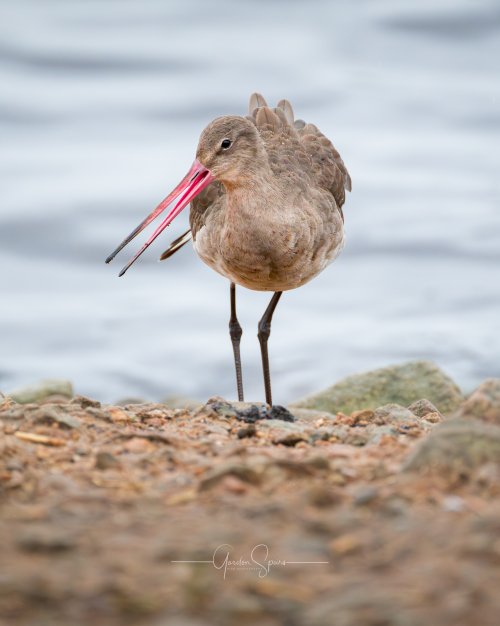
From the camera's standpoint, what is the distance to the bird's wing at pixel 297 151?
887 centimetres

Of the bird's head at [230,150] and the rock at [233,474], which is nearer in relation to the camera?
the rock at [233,474]

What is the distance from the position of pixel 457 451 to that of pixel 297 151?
524 centimetres

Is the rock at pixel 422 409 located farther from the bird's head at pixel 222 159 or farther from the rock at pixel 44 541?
the rock at pixel 44 541

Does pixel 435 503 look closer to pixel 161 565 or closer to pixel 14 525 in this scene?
pixel 161 565

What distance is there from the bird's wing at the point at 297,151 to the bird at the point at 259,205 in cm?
1

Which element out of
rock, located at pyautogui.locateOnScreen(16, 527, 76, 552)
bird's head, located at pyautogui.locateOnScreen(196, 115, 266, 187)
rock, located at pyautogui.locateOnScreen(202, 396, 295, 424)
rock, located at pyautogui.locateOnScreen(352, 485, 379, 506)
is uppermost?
bird's head, located at pyautogui.locateOnScreen(196, 115, 266, 187)

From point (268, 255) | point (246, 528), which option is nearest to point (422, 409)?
point (268, 255)

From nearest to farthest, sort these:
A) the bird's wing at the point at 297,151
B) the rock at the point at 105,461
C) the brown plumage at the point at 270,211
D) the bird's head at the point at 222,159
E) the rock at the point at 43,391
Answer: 1. the rock at the point at 105,461
2. the bird's head at the point at 222,159
3. the brown plumage at the point at 270,211
4. the bird's wing at the point at 297,151
5. the rock at the point at 43,391

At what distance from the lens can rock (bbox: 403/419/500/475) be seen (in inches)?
163

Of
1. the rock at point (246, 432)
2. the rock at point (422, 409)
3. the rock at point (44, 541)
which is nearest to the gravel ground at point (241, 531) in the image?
the rock at point (44, 541)

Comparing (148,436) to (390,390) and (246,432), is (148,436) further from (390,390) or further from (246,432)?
(390,390)

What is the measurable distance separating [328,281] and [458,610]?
13.2 meters

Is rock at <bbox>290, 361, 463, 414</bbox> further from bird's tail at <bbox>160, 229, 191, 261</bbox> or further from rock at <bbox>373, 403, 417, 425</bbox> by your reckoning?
rock at <bbox>373, 403, 417, 425</bbox>

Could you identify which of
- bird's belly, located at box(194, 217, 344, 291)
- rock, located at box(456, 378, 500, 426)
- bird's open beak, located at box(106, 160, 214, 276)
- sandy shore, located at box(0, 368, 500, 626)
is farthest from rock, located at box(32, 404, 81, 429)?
bird's belly, located at box(194, 217, 344, 291)
